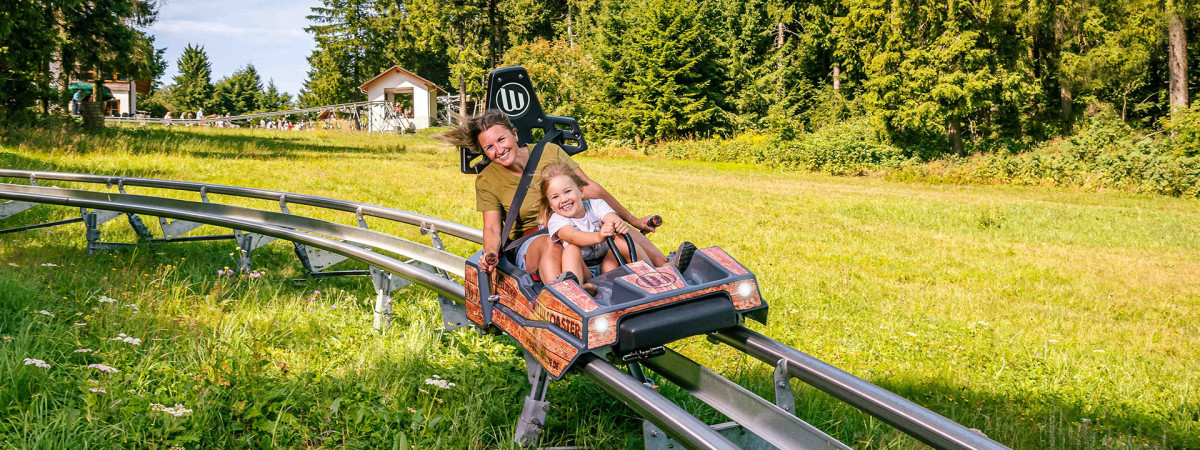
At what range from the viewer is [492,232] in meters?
4.02

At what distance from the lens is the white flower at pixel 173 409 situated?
3.25 m

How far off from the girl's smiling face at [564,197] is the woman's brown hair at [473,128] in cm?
59

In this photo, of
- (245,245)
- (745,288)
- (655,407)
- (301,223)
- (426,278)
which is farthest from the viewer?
(245,245)

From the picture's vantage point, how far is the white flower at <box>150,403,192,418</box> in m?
3.25

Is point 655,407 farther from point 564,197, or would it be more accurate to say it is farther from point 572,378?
point 572,378

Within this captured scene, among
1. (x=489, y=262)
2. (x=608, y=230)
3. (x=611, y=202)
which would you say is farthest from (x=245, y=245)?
(x=608, y=230)

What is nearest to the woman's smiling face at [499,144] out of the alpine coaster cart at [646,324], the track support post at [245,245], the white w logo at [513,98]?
the white w logo at [513,98]

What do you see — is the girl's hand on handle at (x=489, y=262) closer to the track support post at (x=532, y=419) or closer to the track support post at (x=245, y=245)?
the track support post at (x=532, y=419)

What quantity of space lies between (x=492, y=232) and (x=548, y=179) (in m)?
0.56

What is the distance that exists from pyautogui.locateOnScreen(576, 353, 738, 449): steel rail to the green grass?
2.47 feet

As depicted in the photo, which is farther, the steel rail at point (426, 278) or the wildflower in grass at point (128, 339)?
the wildflower in grass at point (128, 339)

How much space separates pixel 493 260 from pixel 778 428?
1.55 meters

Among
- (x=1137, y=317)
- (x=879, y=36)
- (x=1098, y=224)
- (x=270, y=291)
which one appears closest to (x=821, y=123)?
(x=879, y=36)

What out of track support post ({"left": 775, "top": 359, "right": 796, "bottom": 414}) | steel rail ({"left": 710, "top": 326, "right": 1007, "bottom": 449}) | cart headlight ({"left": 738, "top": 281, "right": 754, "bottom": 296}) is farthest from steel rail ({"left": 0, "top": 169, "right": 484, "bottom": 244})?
track support post ({"left": 775, "top": 359, "right": 796, "bottom": 414})
